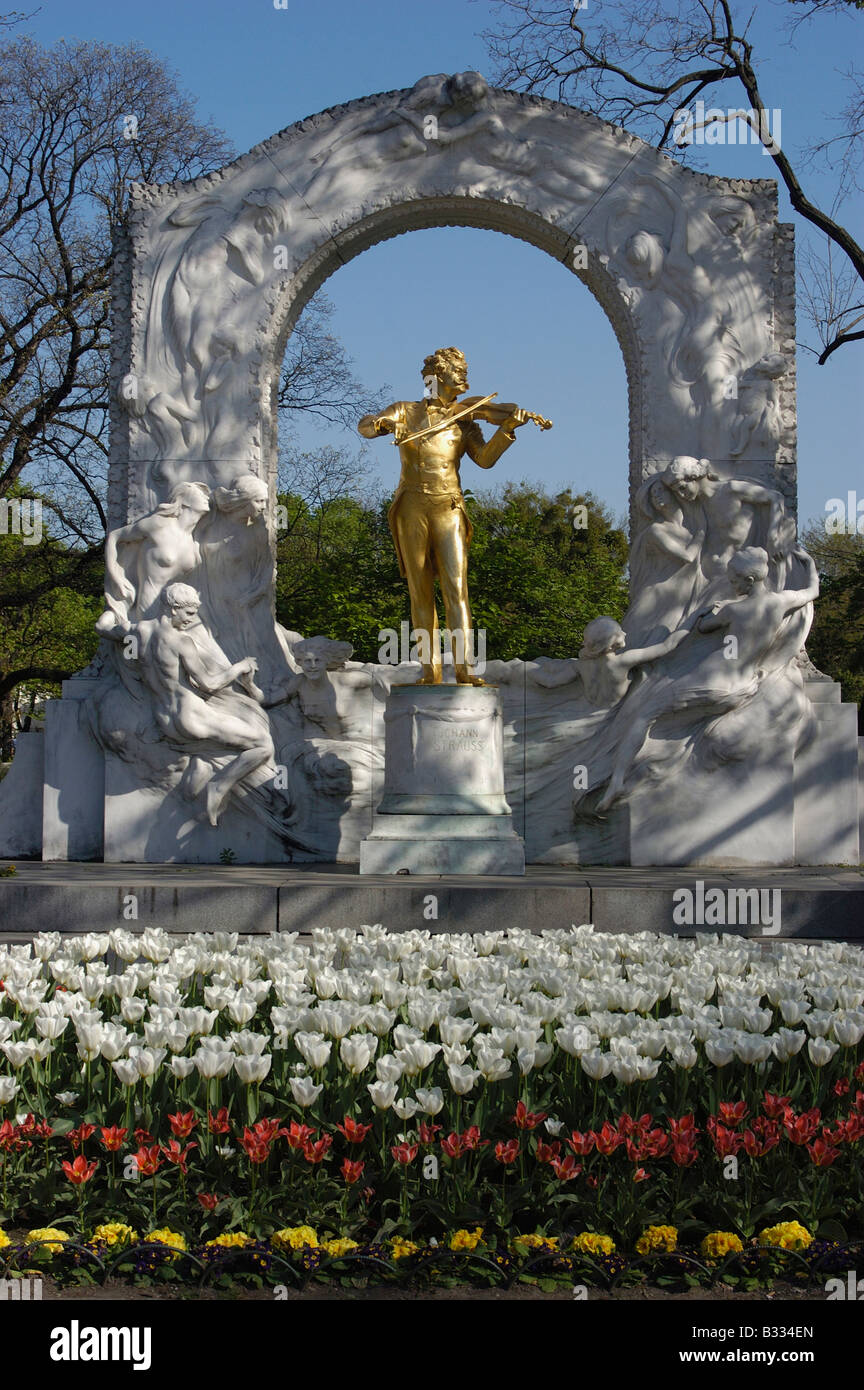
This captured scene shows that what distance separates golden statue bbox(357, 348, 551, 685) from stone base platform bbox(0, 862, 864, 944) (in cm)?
230

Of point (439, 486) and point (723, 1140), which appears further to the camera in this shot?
point (439, 486)

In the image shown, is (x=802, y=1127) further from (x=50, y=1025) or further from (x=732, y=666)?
(x=732, y=666)

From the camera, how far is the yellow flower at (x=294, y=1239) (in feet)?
11.6

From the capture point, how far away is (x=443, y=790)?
9.60m

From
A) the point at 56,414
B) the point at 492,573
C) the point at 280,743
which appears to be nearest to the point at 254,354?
the point at 280,743

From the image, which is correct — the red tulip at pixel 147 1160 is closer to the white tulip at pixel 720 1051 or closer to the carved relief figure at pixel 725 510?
the white tulip at pixel 720 1051

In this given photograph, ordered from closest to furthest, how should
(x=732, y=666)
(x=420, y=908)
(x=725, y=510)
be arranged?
1. (x=420, y=908)
2. (x=732, y=666)
3. (x=725, y=510)

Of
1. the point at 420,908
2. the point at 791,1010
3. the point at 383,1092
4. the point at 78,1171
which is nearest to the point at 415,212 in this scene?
the point at 420,908

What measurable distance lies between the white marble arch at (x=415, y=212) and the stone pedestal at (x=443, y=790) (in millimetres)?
2461

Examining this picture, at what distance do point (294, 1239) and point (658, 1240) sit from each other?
91cm

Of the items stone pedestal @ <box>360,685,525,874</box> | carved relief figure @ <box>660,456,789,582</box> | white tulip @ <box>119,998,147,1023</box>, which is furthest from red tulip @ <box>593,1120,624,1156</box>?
carved relief figure @ <box>660,456,789,582</box>

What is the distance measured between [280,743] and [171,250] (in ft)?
13.3

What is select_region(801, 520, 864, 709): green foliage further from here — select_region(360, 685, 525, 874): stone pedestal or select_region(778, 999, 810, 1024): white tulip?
select_region(778, 999, 810, 1024): white tulip

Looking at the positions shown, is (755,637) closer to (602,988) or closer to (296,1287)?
(602,988)
